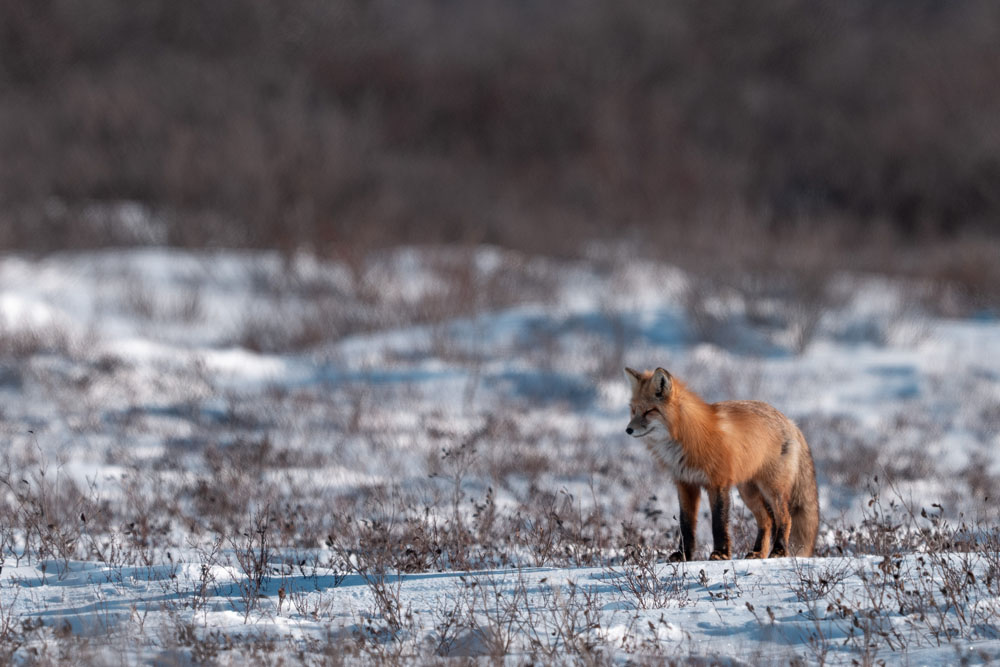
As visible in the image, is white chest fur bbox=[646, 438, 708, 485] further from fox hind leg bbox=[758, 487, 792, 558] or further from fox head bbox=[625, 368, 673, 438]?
fox hind leg bbox=[758, 487, 792, 558]

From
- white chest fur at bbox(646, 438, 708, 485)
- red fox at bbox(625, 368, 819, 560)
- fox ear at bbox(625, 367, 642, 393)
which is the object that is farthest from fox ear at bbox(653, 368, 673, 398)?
white chest fur at bbox(646, 438, 708, 485)

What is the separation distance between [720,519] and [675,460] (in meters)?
0.43

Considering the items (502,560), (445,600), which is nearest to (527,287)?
(502,560)

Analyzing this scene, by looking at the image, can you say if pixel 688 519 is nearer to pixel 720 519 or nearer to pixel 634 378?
pixel 720 519

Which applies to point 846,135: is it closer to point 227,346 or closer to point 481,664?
point 227,346

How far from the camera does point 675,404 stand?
15.8 ft

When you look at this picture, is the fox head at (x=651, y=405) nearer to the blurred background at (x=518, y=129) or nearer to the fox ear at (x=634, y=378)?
the fox ear at (x=634, y=378)

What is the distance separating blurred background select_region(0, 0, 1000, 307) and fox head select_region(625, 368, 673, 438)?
37.9 ft

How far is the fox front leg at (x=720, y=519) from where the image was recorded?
4.85 meters

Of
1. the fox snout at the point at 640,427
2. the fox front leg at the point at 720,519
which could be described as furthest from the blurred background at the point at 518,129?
the fox snout at the point at 640,427

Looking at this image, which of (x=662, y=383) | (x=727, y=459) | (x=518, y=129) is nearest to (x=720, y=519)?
(x=727, y=459)

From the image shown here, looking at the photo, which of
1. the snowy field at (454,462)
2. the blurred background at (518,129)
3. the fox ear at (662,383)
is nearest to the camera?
the snowy field at (454,462)

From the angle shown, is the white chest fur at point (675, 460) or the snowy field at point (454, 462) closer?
the snowy field at point (454, 462)

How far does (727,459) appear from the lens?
4.81 meters
